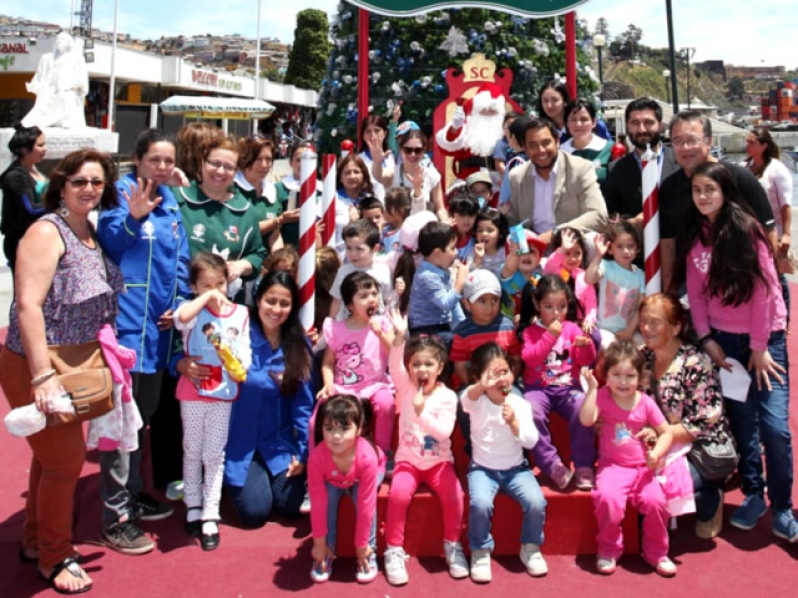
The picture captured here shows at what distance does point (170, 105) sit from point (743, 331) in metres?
24.1

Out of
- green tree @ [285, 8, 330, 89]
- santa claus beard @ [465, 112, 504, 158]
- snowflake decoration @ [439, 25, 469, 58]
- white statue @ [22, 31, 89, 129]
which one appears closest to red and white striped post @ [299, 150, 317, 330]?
santa claus beard @ [465, 112, 504, 158]

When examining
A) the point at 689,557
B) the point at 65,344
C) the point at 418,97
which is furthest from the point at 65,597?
the point at 418,97

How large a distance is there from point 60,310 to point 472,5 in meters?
5.73

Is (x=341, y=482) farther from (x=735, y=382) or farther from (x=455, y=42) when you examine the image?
(x=455, y=42)

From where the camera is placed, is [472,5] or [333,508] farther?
[472,5]

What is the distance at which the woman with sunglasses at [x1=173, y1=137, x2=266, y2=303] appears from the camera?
159 inches

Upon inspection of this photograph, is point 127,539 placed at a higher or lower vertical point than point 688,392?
lower

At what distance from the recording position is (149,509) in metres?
3.99

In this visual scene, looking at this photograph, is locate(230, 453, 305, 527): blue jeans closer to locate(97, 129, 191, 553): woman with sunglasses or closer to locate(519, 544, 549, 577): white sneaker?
locate(97, 129, 191, 553): woman with sunglasses

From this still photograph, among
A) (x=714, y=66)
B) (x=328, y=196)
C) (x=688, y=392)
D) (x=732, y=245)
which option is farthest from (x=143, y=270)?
(x=714, y=66)

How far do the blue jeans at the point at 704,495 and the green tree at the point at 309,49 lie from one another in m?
44.7

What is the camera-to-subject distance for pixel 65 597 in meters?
3.21

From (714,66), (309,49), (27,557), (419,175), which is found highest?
(714,66)

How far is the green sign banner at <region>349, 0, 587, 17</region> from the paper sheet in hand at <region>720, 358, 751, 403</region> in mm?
4973
